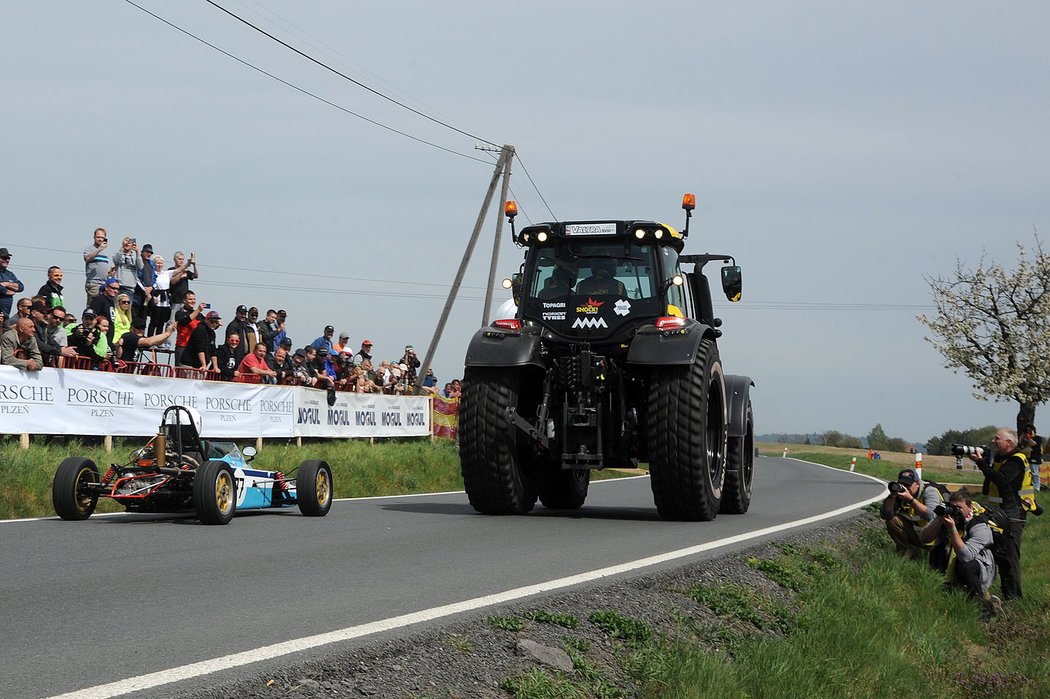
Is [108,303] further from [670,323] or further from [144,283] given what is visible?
[670,323]

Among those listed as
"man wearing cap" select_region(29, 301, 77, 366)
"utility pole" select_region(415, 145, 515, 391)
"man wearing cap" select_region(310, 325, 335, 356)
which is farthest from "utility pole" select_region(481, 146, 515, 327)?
"man wearing cap" select_region(29, 301, 77, 366)

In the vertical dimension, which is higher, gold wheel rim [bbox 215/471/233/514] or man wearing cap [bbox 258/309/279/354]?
man wearing cap [bbox 258/309/279/354]

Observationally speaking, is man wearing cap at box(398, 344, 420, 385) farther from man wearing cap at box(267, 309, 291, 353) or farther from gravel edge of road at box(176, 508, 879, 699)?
gravel edge of road at box(176, 508, 879, 699)

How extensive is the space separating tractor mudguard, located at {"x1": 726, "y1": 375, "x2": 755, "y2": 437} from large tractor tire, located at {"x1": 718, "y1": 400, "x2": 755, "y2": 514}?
168 millimetres

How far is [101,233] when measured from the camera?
782 inches

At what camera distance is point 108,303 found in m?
19.0

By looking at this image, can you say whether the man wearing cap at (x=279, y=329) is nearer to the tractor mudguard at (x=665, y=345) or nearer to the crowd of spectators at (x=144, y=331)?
the crowd of spectators at (x=144, y=331)

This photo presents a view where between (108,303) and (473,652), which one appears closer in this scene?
(473,652)

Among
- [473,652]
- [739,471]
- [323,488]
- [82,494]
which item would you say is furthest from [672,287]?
[473,652]

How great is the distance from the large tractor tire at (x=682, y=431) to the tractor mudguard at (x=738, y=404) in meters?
1.42

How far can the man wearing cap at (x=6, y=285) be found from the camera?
17.6 meters

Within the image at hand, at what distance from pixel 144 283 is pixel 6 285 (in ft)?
11.1

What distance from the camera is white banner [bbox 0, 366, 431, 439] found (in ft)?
53.8

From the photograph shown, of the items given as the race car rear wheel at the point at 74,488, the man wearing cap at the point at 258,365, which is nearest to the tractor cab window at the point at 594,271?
the race car rear wheel at the point at 74,488
